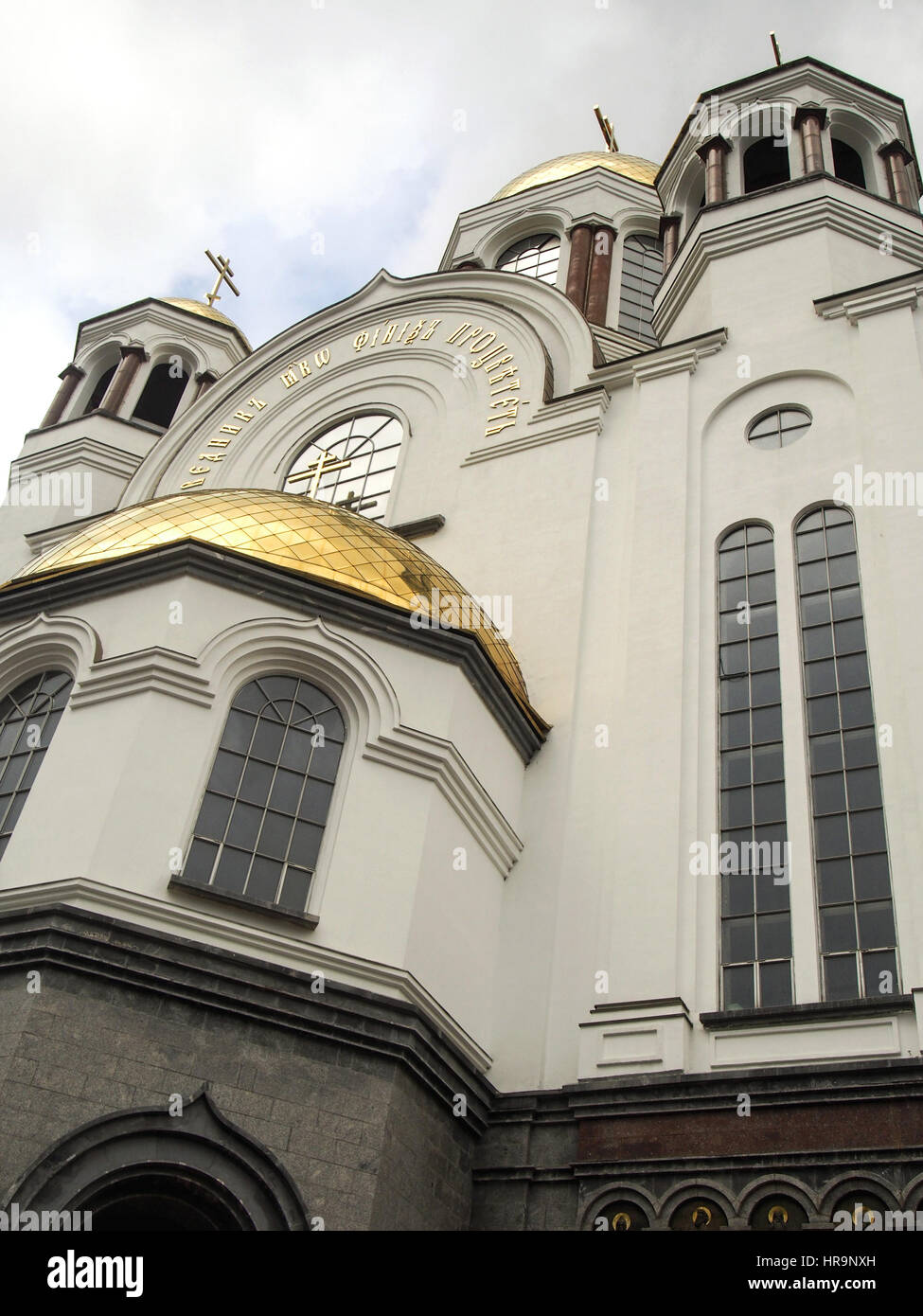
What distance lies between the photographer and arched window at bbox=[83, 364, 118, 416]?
27717mm

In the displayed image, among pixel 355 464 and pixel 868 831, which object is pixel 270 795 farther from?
pixel 355 464

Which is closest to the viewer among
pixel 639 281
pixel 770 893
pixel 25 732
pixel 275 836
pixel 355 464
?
pixel 275 836

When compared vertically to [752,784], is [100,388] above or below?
above

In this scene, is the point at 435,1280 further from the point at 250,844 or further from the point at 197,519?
the point at 197,519

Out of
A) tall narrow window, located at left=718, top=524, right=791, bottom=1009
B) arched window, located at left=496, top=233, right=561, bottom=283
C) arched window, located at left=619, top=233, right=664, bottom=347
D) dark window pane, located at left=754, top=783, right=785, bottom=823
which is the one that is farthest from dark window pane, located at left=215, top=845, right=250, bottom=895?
arched window, located at left=496, top=233, right=561, bottom=283

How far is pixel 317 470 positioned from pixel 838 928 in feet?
40.3

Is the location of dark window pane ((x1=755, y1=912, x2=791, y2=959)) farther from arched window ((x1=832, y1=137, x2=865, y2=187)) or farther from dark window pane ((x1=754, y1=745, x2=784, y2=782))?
arched window ((x1=832, y1=137, x2=865, y2=187))

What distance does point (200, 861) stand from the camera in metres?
11.0

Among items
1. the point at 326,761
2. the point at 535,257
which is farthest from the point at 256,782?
the point at 535,257

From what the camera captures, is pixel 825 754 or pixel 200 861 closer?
pixel 200 861

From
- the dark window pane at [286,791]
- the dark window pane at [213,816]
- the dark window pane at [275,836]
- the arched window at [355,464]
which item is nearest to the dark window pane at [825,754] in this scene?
the dark window pane at [286,791]

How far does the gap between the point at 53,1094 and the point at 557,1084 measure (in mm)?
4450

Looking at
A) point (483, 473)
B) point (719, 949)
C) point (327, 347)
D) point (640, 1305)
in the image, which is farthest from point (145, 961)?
point (327, 347)

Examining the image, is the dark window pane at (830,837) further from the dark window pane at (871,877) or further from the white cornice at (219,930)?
the white cornice at (219,930)
